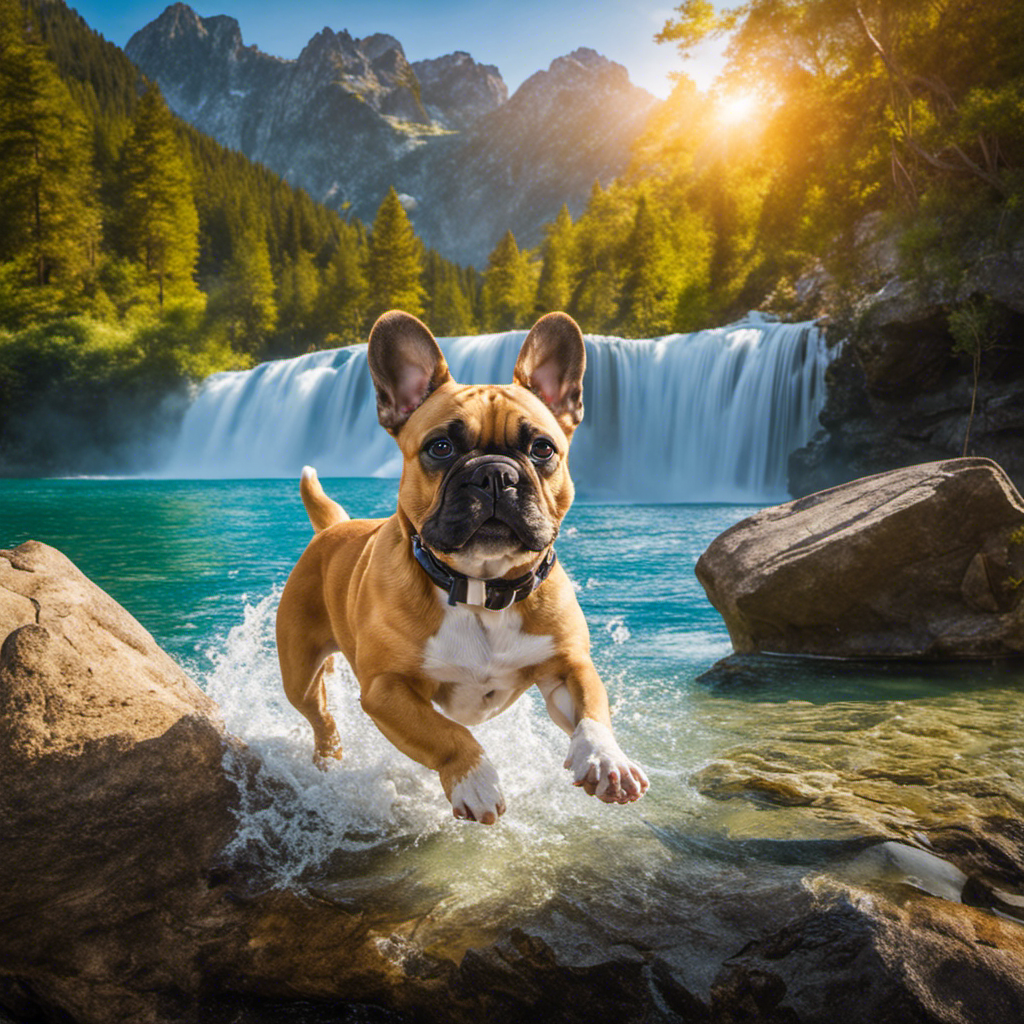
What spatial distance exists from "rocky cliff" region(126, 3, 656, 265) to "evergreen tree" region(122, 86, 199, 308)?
88757mm

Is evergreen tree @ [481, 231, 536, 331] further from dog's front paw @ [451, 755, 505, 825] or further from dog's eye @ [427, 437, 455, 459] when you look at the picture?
dog's front paw @ [451, 755, 505, 825]

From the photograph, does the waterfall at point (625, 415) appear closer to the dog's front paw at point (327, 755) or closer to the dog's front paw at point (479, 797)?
the dog's front paw at point (327, 755)

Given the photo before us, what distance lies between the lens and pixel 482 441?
2875 millimetres

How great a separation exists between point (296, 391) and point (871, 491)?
27.9m

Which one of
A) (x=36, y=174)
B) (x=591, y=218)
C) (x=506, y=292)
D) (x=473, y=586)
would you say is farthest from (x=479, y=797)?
(x=506, y=292)

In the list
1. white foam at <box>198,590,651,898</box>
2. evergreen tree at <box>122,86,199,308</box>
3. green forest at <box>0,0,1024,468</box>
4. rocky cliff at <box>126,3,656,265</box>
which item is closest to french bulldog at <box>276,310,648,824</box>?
white foam at <box>198,590,651,898</box>

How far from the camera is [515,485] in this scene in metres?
2.67

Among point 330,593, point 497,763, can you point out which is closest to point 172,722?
point 330,593

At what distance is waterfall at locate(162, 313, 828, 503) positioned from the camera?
22.3 m

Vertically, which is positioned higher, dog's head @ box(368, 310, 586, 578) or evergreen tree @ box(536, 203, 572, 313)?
evergreen tree @ box(536, 203, 572, 313)

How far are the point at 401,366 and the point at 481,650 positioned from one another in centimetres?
121

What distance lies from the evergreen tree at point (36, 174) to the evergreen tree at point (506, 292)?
2824cm

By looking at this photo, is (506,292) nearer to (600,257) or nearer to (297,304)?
(600,257)

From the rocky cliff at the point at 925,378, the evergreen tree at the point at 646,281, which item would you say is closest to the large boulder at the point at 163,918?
the rocky cliff at the point at 925,378
